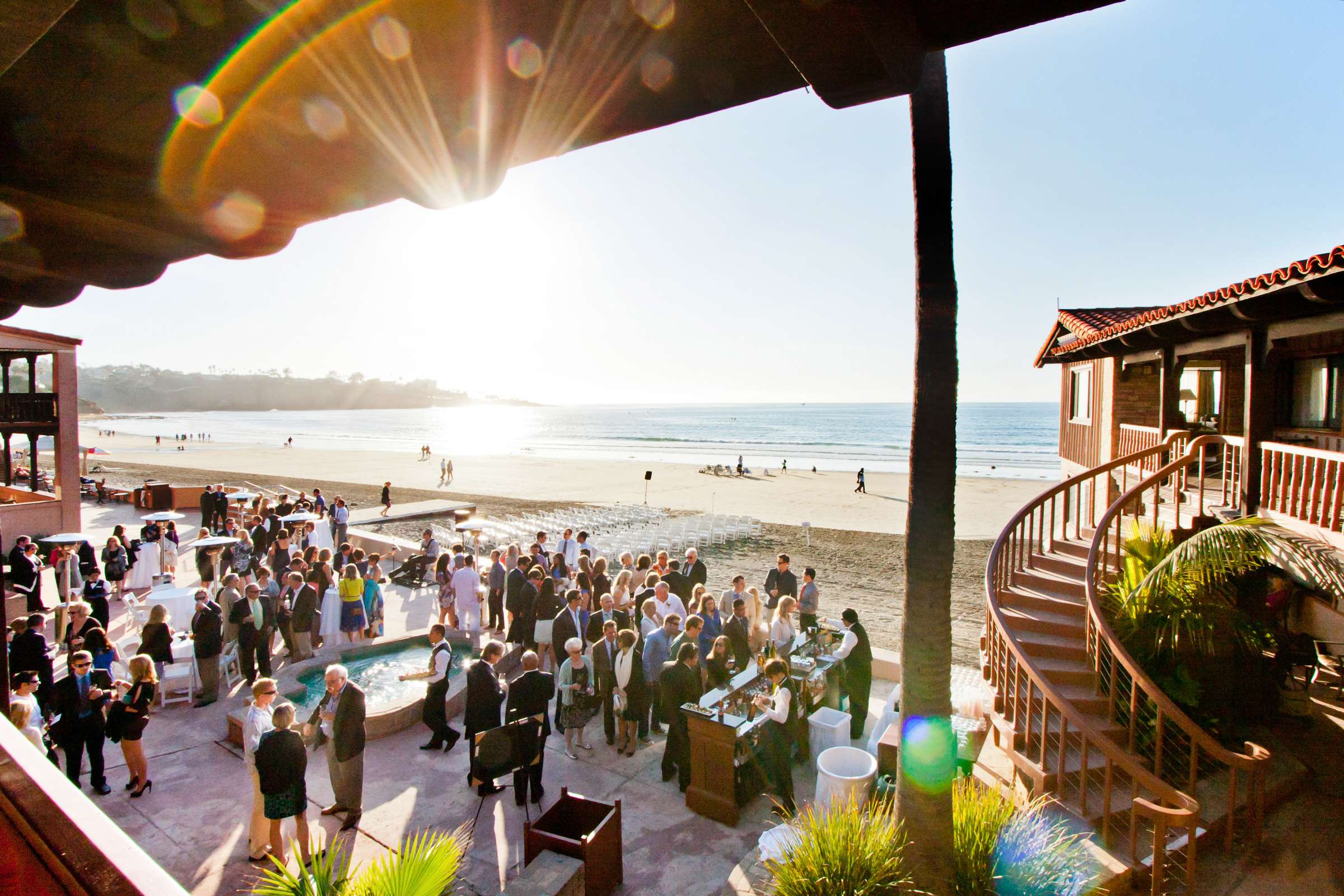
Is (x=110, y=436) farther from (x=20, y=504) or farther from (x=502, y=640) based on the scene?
(x=502, y=640)

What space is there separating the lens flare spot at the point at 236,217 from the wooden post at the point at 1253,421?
1039cm

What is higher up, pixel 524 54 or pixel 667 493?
pixel 524 54

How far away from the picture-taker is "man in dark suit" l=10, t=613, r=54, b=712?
24.8 feet

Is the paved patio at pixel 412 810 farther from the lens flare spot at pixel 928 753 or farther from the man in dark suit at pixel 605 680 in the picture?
the lens flare spot at pixel 928 753

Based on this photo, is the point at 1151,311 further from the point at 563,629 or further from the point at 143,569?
the point at 143,569

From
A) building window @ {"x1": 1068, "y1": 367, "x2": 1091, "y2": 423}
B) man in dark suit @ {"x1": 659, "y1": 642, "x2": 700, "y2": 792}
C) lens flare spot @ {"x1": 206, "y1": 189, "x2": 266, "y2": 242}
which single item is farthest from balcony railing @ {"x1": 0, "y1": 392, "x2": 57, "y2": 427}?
building window @ {"x1": 1068, "y1": 367, "x2": 1091, "y2": 423}

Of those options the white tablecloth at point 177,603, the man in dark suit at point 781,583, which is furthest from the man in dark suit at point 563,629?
the white tablecloth at point 177,603

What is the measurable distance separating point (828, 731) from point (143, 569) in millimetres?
14878

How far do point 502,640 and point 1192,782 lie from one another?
9562 millimetres

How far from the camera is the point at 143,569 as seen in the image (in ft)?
47.7

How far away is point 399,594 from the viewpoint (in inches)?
571

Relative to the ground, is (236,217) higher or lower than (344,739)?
higher

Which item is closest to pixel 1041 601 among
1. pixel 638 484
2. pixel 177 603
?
pixel 177 603

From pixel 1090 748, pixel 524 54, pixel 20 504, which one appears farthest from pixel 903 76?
pixel 20 504
